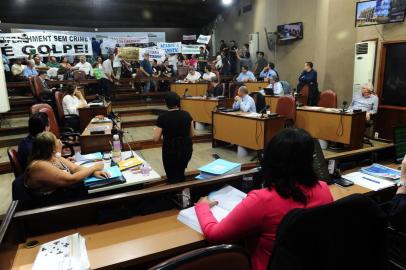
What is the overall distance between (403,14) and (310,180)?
634 centimetres

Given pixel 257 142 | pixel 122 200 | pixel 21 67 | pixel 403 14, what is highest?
pixel 403 14

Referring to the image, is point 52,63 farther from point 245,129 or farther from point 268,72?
point 245,129

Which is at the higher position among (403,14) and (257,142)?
(403,14)

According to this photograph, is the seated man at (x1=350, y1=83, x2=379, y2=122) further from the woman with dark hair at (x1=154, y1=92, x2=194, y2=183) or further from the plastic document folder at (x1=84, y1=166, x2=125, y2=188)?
the plastic document folder at (x1=84, y1=166, x2=125, y2=188)

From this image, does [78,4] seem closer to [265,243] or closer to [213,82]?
[213,82]

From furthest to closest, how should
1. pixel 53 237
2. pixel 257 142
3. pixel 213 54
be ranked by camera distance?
pixel 213 54
pixel 257 142
pixel 53 237

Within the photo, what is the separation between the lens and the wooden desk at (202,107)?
285 inches

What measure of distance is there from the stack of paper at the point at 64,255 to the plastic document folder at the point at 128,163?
3.75 feet

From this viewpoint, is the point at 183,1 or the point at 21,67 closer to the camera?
the point at 21,67

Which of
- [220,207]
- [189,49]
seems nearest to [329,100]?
[220,207]

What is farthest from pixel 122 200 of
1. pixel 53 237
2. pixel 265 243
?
pixel 265 243

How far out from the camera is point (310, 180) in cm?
135

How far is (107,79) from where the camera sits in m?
9.12

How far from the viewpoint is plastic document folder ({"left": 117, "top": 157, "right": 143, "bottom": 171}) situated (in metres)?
2.82
